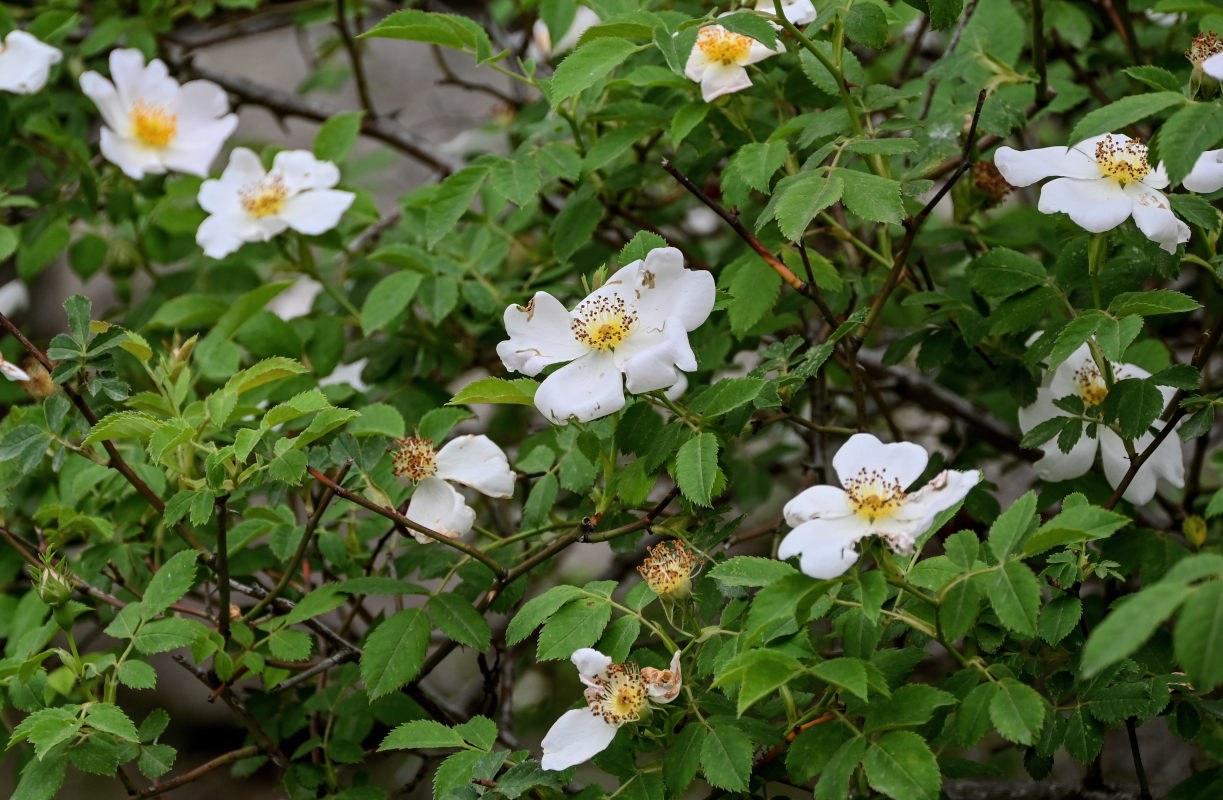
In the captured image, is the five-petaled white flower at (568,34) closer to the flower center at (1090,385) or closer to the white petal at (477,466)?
the white petal at (477,466)

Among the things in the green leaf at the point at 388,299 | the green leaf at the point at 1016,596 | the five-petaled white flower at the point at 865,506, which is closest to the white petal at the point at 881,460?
the five-petaled white flower at the point at 865,506

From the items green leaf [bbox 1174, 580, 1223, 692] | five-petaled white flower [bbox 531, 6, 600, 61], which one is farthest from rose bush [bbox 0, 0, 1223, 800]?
five-petaled white flower [bbox 531, 6, 600, 61]

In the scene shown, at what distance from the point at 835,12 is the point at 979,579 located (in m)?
0.61

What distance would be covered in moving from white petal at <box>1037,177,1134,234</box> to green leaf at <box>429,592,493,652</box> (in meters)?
0.70

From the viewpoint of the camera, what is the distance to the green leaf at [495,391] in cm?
102

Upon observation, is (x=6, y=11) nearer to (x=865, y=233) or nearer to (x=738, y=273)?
(x=738, y=273)

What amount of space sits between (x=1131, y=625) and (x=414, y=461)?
781mm

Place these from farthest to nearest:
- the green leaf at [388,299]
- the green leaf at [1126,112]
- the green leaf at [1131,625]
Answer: the green leaf at [388,299], the green leaf at [1126,112], the green leaf at [1131,625]

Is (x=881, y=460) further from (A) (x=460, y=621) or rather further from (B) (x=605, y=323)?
(A) (x=460, y=621)

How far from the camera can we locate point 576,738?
3.25ft

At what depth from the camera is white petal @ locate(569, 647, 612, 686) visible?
97 cm

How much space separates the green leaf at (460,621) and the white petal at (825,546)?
437mm

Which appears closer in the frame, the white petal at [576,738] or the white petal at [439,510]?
the white petal at [576,738]

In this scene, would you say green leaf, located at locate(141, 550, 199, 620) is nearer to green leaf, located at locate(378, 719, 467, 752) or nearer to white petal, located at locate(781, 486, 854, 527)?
green leaf, located at locate(378, 719, 467, 752)
